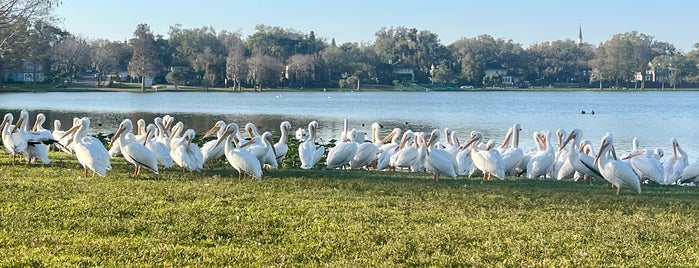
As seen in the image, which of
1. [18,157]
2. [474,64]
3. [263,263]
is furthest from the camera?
[474,64]

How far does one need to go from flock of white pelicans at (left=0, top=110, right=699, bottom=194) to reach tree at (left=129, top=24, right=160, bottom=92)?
89.7m

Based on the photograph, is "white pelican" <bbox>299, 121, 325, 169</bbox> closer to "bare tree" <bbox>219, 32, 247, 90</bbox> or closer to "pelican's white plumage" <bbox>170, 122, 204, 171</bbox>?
"pelican's white plumage" <bbox>170, 122, 204, 171</bbox>

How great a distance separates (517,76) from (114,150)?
133662mm

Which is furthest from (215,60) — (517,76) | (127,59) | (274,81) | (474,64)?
(517,76)

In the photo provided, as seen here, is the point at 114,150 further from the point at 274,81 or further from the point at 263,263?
the point at 274,81

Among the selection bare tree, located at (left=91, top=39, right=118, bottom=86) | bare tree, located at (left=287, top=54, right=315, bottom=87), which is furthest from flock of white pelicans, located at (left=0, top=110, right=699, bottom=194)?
bare tree, located at (left=287, top=54, right=315, bottom=87)

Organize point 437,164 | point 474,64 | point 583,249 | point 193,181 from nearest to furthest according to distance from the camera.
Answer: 1. point 583,249
2. point 193,181
3. point 437,164
4. point 474,64

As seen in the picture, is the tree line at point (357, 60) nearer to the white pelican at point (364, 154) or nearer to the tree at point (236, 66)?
the tree at point (236, 66)

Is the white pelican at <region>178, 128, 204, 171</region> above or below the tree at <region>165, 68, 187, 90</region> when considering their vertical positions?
below

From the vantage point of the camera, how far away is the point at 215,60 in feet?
378

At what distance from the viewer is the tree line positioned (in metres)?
114

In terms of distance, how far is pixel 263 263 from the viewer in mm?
6910

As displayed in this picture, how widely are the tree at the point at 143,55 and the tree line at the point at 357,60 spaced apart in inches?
6.7

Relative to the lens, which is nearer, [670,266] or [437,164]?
[670,266]
